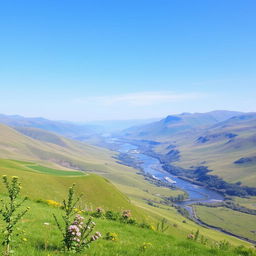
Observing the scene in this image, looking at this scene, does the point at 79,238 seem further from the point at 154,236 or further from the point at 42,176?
the point at 42,176

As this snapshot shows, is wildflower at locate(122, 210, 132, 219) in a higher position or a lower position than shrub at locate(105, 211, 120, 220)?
higher

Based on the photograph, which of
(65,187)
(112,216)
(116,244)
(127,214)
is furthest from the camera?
(65,187)

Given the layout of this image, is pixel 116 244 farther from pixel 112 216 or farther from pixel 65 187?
pixel 65 187

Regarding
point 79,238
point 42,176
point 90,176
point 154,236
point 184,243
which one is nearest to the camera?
point 79,238

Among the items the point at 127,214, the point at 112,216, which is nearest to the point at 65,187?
the point at 112,216

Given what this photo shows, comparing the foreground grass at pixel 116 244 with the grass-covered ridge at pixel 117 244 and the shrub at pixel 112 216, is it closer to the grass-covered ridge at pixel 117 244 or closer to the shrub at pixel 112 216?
the grass-covered ridge at pixel 117 244

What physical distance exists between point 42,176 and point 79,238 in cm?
6068

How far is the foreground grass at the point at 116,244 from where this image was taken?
11.2 meters

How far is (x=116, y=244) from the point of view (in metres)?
13.8

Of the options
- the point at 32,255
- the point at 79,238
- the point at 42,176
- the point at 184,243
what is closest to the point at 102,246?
the point at 79,238

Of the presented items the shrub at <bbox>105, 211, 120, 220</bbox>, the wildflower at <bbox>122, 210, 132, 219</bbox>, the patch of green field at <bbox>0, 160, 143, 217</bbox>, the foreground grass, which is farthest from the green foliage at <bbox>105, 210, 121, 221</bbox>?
the patch of green field at <bbox>0, 160, 143, 217</bbox>

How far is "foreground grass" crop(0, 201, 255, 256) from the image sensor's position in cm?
1121

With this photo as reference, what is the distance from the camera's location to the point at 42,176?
222 ft

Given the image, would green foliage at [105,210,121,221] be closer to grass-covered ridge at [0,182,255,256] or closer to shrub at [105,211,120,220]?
shrub at [105,211,120,220]
